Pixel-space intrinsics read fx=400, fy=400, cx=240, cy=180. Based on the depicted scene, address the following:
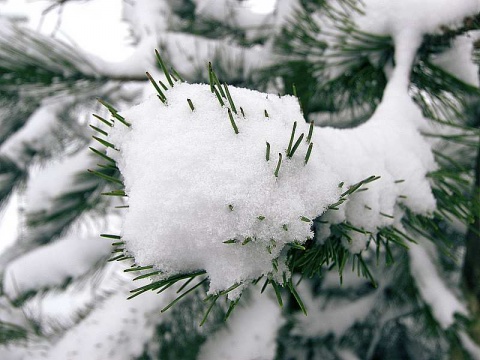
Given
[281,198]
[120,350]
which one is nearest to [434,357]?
[120,350]

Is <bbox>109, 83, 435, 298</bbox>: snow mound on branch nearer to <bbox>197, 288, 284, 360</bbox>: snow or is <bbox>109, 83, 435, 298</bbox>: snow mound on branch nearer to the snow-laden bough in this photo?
the snow-laden bough

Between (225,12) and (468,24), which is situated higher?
(468,24)

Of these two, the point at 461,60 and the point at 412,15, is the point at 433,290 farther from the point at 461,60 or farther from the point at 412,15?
the point at 412,15

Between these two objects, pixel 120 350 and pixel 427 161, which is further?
pixel 120 350

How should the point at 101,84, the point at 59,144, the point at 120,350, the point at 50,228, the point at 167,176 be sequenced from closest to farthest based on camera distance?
1. the point at 167,176
2. the point at 120,350
3. the point at 101,84
4. the point at 50,228
5. the point at 59,144

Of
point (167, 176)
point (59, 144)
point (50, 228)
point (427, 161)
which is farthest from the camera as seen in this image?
point (59, 144)

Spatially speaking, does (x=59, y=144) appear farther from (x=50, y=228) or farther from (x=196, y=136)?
(x=196, y=136)

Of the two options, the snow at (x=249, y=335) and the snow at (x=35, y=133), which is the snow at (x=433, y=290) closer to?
the snow at (x=249, y=335)

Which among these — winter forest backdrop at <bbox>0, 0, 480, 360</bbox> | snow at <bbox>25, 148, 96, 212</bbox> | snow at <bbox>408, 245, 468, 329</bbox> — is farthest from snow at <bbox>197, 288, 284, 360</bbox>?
snow at <bbox>25, 148, 96, 212</bbox>
